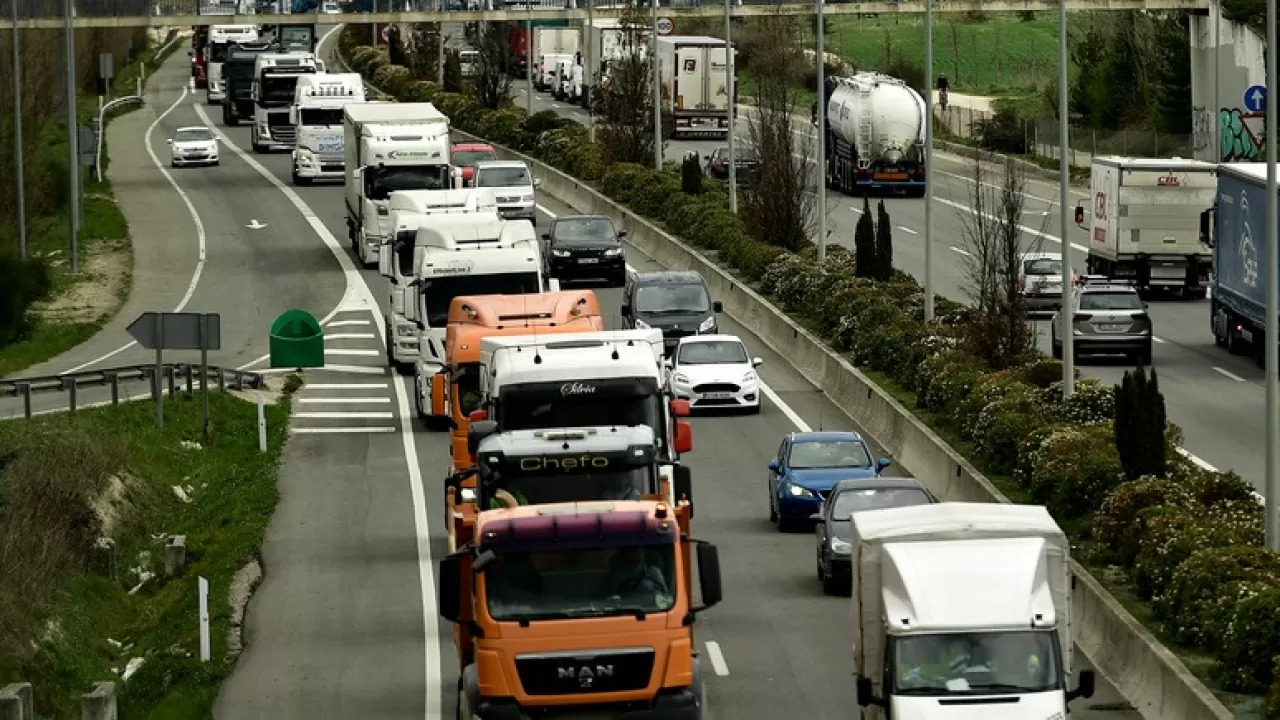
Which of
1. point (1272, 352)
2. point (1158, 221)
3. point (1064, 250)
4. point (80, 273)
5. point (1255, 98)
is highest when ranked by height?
point (1255, 98)

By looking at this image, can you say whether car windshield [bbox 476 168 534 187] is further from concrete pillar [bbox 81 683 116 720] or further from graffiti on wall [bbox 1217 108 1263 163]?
concrete pillar [bbox 81 683 116 720]

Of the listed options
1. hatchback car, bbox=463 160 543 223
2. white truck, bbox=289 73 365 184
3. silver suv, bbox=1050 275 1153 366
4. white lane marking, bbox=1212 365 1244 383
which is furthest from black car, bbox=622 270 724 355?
white truck, bbox=289 73 365 184

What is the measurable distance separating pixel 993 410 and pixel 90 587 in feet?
41.7

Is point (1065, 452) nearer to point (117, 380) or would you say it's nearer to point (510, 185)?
point (117, 380)

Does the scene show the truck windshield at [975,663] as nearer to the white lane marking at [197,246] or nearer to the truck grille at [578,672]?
the truck grille at [578,672]

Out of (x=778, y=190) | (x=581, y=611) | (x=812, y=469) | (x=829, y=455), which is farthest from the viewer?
(x=778, y=190)

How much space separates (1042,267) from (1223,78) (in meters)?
35.7

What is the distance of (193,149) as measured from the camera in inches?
3521

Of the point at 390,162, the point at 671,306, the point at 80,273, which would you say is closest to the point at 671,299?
the point at 671,306

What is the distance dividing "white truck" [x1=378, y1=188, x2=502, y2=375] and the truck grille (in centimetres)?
2461

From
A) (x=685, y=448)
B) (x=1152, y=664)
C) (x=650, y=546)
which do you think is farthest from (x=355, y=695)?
(x=1152, y=664)

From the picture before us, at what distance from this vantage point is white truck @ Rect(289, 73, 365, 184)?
76562 mm

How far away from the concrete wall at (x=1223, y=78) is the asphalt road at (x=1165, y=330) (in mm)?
6399

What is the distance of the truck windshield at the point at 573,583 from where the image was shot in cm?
1980
